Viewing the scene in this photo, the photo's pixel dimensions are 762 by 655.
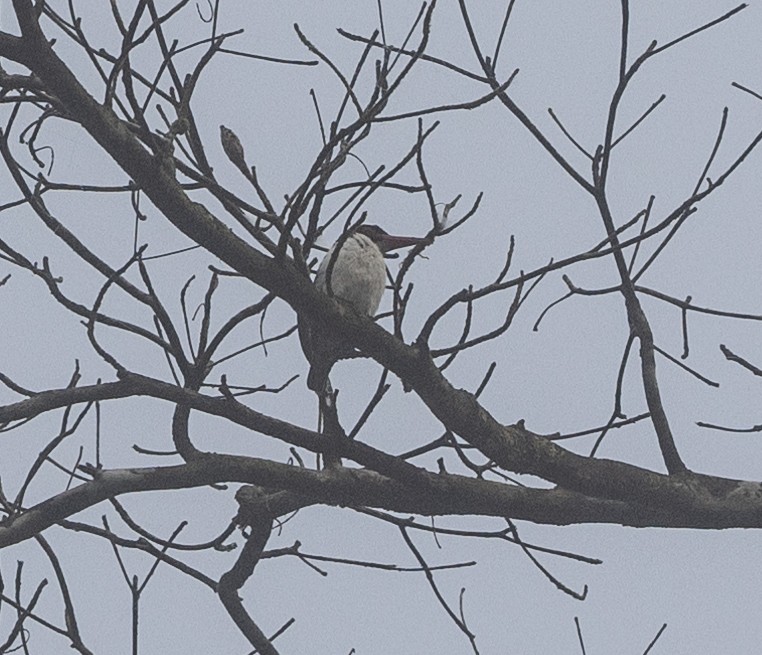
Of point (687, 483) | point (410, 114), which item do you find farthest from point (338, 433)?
point (687, 483)

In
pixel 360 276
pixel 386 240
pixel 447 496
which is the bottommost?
pixel 447 496

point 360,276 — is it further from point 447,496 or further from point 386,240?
point 447,496

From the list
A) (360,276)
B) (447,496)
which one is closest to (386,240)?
(360,276)

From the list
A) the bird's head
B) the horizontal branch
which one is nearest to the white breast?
the bird's head

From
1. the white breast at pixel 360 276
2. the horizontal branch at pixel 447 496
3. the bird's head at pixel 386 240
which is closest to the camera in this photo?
the horizontal branch at pixel 447 496

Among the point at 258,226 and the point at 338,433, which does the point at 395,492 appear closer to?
the point at 338,433

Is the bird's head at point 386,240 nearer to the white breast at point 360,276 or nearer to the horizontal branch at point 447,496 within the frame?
the white breast at point 360,276

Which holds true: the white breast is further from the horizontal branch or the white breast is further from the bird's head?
the horizontal branch

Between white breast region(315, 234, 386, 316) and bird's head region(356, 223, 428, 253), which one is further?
bird's head region(356, 223, 428, 253)

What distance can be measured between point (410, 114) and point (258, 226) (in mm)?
431

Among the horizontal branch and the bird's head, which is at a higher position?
the bird's head

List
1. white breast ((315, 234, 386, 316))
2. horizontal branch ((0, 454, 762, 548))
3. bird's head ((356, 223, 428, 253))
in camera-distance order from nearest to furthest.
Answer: horizontal branch ((0, 454, 762, 548)) → white breast ((315, 234, 386, 316)) → bird's head ((356, 223, 428, 253))

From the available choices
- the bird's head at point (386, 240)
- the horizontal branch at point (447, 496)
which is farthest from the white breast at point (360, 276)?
the horizontal branch at point (447, 496)

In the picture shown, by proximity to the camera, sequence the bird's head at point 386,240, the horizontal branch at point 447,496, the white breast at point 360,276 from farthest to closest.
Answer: the bird's head at point 386,240, the white breast at point 360,276, the horizontal branch at point 447,496
